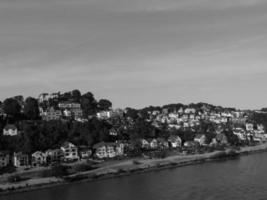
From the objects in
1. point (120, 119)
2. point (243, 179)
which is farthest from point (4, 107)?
point (243, 179)

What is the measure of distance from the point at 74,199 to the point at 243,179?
11449mm

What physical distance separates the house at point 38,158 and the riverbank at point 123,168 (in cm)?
590

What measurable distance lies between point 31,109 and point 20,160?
45.1 ft

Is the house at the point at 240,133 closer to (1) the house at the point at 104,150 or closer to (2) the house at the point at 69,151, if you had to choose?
(1) the house at the point at 104,150

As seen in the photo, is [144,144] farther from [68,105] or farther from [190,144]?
[68,105]

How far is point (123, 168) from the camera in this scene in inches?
1374

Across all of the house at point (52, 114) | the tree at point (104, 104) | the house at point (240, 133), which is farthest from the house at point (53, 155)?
the house at point (240, 133)

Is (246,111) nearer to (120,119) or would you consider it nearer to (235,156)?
(120,119)

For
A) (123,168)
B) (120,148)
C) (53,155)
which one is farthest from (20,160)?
(120,148)

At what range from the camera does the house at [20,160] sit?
36531mm

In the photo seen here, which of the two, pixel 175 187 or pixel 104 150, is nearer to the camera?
pixel 175 187

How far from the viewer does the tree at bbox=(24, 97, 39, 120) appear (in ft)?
162

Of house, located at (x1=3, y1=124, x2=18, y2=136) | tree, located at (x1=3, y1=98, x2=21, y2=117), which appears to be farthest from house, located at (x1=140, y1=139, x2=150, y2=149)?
tree, located at (x1=3, y1=98, x2=21, y2=117)

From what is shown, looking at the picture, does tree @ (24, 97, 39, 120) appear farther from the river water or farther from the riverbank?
the river water
